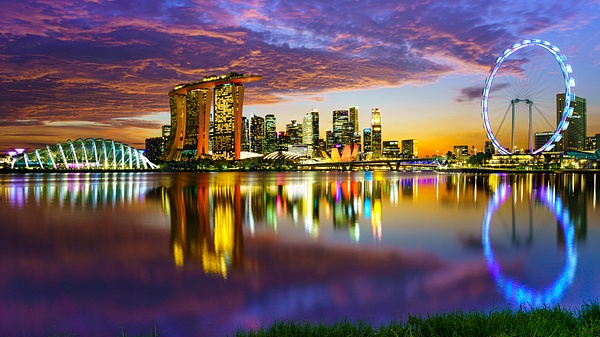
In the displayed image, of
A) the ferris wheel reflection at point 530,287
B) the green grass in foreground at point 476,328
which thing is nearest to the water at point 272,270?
the ferris wheel reflection at point 530,287

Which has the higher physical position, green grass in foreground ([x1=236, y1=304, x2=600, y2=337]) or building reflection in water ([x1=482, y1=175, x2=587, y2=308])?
green grass in foreground ([x1=236, y1=304, x2=600, y2=337])

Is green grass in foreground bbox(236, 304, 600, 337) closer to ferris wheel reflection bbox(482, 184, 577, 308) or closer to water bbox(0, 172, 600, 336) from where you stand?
ferris wheel reflection bbox(482, 184, 577, 308)

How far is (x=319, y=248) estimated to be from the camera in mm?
14570

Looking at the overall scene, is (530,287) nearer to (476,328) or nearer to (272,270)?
(476,328)

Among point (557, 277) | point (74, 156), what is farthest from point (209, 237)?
point (74, 156)

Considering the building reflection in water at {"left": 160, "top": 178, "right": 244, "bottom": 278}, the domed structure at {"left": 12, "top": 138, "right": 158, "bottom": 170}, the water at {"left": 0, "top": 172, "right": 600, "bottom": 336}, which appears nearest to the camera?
the water at {"left": 0, "top": 172, "right": 600, "bottom": 336}

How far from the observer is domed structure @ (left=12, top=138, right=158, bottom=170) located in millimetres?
158625

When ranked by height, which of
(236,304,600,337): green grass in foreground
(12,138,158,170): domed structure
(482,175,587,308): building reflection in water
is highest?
(12,138,158,170): domed structure

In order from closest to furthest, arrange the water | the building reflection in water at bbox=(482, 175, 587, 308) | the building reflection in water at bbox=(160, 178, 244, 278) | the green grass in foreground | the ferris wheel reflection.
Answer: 1. the green grass in foreground
2. the water
3. the ferris wheel reflection
4. the building reflection in water at bbox=(482, 175, 587, 308)
5. the building reflection in water at bbox=(160, 178, 244, 278)

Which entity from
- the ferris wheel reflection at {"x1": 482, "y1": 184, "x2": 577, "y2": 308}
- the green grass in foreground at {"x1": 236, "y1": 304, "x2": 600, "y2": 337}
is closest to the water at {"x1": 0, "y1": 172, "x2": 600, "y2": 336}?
the ferris wheel reflection at {"x1": 482, "y1": 184, "x2": 577, "y2": 308}

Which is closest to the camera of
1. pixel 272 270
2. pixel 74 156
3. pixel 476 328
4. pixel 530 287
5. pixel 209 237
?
pixel 476 328

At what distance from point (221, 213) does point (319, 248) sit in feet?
36.9

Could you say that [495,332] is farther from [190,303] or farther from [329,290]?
[190,303]

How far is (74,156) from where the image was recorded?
522 feet
